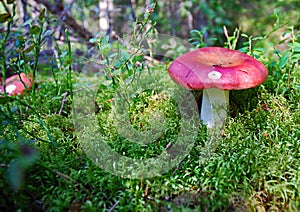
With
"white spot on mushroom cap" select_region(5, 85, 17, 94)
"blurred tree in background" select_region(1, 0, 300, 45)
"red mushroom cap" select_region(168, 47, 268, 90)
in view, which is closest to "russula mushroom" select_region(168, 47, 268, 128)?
"red mushroom cap" select_region(168, 47, 268, 90)

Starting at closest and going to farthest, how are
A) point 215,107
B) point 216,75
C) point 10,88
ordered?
1. point 216,75
2. point 215,107
3. point 10,88

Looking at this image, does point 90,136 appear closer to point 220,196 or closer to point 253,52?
point 220,196

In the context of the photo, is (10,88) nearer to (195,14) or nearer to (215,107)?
(215,107)

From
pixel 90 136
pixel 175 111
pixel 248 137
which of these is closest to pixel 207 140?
pixel 248 137

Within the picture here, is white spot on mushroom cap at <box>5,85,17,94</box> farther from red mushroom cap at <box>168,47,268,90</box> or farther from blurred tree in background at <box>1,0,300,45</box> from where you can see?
blurred tree in background at <box>1,0,300,45</box>

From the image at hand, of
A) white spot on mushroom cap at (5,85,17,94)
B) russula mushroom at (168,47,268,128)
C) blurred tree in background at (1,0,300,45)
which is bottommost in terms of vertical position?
blurred tree in background at (1,0,300,45)

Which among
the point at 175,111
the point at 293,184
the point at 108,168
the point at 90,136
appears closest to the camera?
the point at 293,184

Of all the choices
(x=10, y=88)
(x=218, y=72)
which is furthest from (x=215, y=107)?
(x=10, y=88)

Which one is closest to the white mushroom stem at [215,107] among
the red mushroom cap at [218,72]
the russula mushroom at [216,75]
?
the russula mushroom at [216,75]
